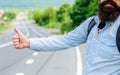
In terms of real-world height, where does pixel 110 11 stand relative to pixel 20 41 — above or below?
above

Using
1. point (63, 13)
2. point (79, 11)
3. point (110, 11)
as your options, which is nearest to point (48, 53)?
point (110, 11)

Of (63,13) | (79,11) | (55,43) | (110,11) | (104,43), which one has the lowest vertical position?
(63,13)

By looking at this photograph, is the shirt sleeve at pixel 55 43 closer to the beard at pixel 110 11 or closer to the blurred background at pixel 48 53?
the beard at pixel 110 11

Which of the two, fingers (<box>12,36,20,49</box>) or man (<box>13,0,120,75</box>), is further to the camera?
fingers (<box>12,36,20,49</box>)

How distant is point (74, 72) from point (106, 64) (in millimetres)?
10972

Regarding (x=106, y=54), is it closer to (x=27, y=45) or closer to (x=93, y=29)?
(x=93, y=29)

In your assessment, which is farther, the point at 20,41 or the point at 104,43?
the point at 20,41

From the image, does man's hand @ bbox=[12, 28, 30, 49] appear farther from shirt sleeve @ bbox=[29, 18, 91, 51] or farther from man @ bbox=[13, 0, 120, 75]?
man @ bbox=[13, 0, 120, 75]

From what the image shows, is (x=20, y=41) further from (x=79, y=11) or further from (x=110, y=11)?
(x=79, y=11)

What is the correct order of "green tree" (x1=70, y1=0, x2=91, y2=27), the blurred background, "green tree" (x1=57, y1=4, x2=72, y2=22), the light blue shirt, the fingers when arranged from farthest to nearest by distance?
"green tree" (x1=57, y1=4, x2=72, y2=22) → "green tree" (x1=70, y1=0, x2=91, y2=27) → the blurred background → the fingers → the light blue shirt

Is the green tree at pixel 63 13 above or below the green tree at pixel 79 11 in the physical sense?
below

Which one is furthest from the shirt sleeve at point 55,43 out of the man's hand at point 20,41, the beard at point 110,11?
the beard at point 110,11

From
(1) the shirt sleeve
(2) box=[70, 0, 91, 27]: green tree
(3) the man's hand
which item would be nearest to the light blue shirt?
(1) the shirt sleeve

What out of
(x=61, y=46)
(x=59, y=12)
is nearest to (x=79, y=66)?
(x=61, y=46)
